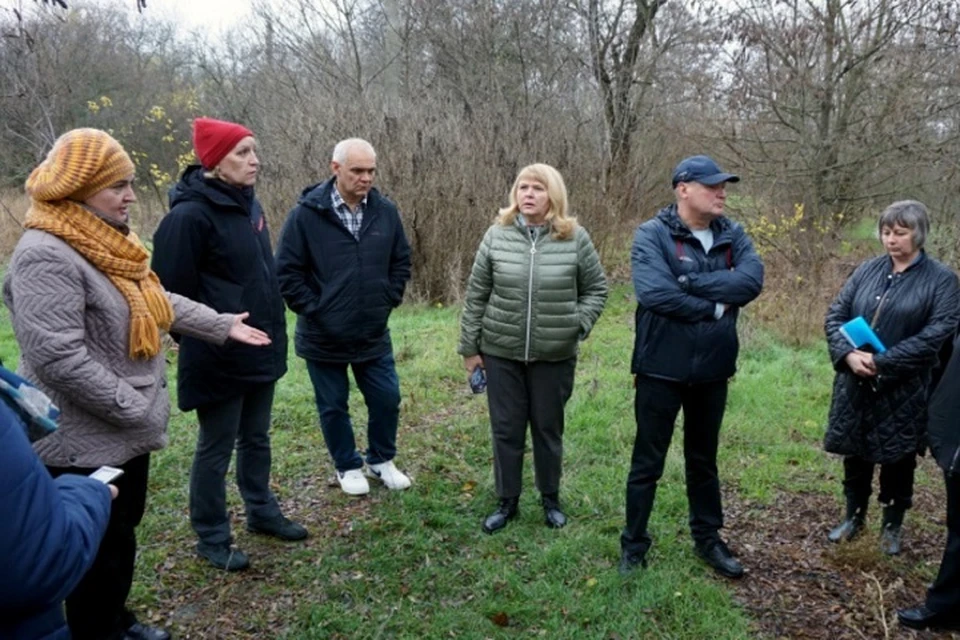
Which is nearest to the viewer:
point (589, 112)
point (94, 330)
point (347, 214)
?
point (94, 330)

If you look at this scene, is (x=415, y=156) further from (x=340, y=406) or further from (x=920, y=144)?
(x=920, y=144)

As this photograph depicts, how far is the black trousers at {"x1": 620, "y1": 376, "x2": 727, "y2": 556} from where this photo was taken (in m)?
3.37

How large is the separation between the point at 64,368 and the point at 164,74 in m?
19.1

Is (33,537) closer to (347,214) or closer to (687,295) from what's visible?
(687,295)

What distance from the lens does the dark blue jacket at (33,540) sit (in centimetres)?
138

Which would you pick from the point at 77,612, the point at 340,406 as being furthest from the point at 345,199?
the point at 77,612

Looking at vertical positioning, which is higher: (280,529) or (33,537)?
(33,537)

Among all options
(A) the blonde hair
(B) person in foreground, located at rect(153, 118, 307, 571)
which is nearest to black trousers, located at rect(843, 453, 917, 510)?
(A) the blonde hair

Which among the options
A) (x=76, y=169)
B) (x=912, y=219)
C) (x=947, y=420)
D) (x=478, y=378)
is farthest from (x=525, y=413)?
(x=76, y=169)

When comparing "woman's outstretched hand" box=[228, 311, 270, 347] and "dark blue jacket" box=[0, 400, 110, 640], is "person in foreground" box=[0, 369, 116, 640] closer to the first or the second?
"dark blue jacket" box=[0, 400, 110, 640]

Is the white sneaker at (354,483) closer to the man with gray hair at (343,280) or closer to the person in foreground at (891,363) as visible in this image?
the man with gray hair at (343,280)

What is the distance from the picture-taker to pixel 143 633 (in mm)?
2977

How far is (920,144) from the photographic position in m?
9.69

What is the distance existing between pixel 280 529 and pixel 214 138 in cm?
203
